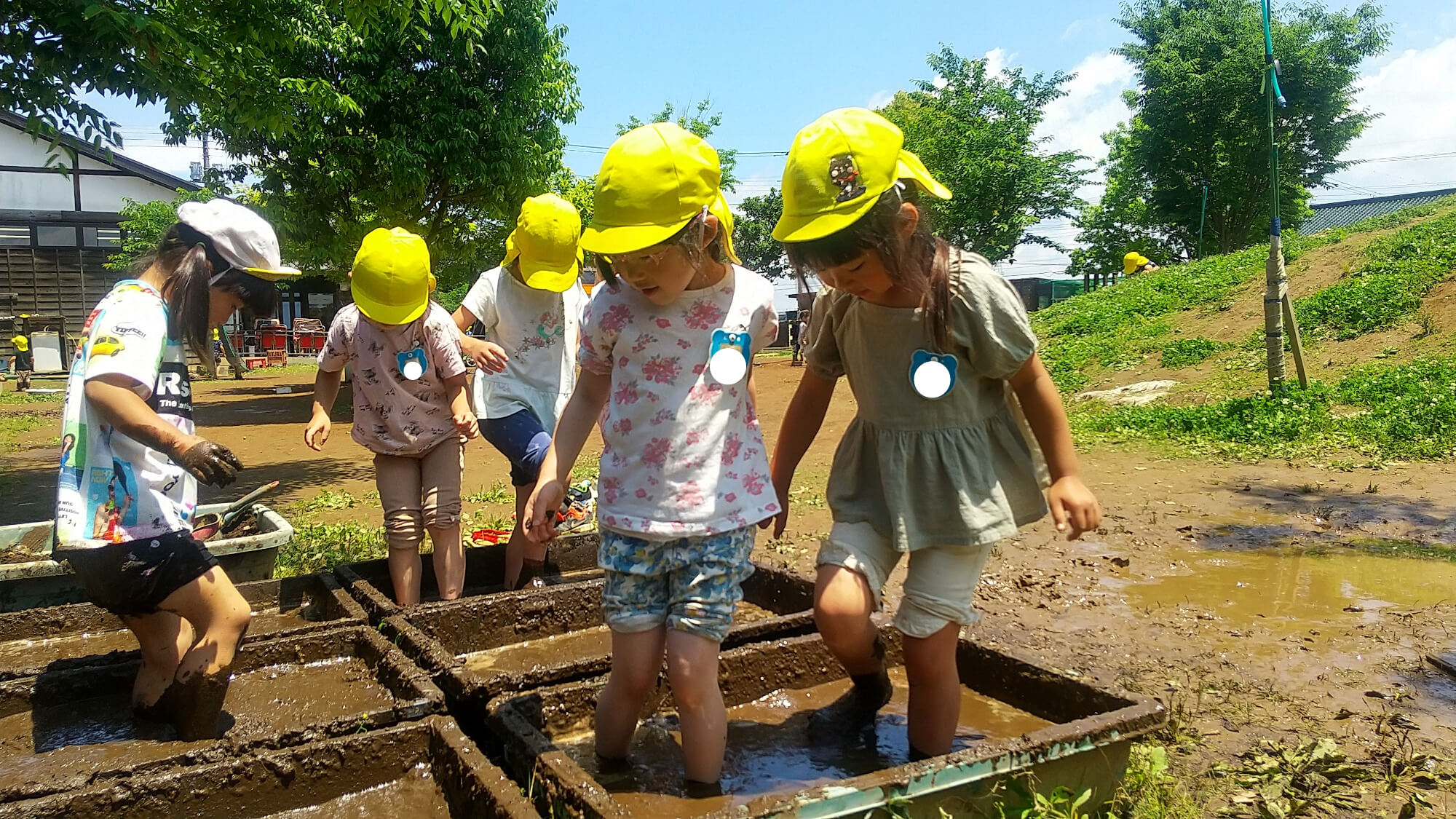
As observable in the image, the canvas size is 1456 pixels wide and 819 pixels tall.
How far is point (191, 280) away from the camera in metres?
2.81

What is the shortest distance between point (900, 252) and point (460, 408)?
210 cm

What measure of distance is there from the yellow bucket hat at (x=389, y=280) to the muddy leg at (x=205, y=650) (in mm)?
1208

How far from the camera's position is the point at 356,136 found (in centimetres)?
1179

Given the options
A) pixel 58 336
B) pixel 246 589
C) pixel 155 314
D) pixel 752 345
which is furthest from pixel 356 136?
pixel 58 336

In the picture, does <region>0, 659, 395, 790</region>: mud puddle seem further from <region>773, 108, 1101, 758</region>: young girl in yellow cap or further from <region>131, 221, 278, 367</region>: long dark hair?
<region>773, 108, 1101, 758</region>: young girl in yellow cap

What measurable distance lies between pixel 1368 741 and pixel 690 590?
1.94 metres

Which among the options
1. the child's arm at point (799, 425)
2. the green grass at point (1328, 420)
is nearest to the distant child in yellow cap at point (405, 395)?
the child's arm at point (799, 425)

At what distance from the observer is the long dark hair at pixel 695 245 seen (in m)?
2.23

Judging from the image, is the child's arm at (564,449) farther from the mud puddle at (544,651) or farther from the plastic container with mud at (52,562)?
the plastic container with mud at (52,562)

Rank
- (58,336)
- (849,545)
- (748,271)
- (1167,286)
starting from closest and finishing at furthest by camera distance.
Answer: (849,545), (748,271), (1167,286), (58,336)

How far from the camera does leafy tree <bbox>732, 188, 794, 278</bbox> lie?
145ft

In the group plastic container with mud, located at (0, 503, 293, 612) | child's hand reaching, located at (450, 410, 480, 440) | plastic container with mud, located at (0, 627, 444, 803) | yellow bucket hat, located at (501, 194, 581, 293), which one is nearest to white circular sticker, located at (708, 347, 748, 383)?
plastic container with mud, located at (0, 627, 444, 803)

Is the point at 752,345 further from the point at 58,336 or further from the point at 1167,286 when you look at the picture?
the point at 58,336

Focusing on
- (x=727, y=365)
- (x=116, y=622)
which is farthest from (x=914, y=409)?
(x=116, y=622)
